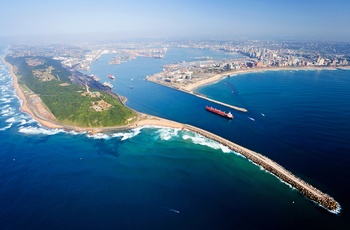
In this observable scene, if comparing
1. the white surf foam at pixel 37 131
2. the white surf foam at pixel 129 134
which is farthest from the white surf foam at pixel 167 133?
the white surf foam at pixel 37 131

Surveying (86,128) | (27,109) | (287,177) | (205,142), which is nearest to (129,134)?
(86,128)

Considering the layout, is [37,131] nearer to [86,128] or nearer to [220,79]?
[86,128]

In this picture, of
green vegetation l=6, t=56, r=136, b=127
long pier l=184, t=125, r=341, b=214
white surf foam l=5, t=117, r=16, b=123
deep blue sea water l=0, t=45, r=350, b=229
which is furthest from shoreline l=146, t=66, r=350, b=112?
white surf foam l=5, t=117, r=16, b=123

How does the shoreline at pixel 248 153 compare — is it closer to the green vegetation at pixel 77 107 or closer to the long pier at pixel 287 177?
the long pier at pixel 287 177

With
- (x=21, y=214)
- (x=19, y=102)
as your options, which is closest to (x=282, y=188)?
(x=21, y=214)

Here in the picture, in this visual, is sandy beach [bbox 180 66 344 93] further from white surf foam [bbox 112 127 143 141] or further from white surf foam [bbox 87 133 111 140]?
white surf foam [bbox 87 133 111 140]

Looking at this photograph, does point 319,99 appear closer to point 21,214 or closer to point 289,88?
point 289,88
